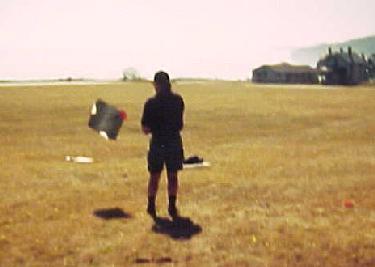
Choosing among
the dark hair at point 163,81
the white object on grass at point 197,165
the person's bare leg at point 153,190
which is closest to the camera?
the dark hair at point 163,81

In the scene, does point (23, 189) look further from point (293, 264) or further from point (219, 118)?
point (219, 118)

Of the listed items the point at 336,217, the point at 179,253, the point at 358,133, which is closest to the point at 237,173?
the point at 336,217

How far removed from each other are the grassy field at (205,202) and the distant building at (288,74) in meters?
88.2

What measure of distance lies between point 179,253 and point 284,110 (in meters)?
28.3

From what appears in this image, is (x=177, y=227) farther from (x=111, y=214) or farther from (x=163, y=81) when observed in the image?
(x=163, y=81)

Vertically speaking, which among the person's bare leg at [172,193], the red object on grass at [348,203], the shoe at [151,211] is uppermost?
the person's bare leg at [172,193]

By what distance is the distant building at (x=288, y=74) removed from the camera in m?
109

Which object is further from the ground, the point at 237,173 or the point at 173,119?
the point at 173,119

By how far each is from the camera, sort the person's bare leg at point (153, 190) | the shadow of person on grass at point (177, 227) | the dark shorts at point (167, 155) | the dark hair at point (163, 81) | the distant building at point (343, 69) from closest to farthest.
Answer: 1. the shadow of person on grass at point (177, 227)
2. the dark hair at point (163, 81)
3. the dark shorts at point (167, 155)
4. the person's bare leg at point (153, 190)
5. the distant building at point (343, 69)

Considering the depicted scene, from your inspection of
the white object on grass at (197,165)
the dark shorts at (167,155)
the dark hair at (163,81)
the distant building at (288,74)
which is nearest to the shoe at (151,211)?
the dark shorts at (167,155)

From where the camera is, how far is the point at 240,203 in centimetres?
1062

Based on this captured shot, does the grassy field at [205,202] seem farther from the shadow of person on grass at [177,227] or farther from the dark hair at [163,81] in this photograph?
the dark hair at [163,81]

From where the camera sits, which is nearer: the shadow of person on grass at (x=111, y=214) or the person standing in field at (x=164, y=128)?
the person standing in field at (x=164, y=128)

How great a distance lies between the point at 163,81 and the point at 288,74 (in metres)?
102
